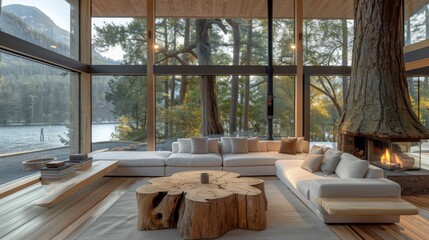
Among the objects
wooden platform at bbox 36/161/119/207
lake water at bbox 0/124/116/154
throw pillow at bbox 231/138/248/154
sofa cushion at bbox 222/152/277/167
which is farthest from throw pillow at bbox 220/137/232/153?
lake water at bbox 0/124/116/154

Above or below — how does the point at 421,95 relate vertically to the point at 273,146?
above

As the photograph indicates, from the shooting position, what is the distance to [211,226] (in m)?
2.75

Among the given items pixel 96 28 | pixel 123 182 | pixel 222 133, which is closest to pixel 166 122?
pixel 222 133

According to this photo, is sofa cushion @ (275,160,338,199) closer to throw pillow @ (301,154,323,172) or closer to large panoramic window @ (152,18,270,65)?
throw pillow @ (301,154,323,172)

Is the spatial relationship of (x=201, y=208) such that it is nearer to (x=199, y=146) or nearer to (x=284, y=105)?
(x=199, y=146)

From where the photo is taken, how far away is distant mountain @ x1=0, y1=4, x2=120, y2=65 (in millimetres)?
4498

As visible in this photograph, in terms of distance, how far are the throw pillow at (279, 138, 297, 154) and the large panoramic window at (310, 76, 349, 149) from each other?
1650 millimetres

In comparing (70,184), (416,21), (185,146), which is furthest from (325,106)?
(70,184)

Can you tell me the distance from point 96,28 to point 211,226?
6587mm

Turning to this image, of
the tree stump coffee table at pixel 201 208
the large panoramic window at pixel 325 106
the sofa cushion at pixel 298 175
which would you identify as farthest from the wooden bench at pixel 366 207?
A: the large panoramic window at pixel 325 106

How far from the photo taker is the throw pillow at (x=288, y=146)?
5953mm

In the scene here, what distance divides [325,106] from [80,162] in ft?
20.2

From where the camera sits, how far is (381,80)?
15.9ft

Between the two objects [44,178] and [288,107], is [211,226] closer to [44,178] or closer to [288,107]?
[44,178]
